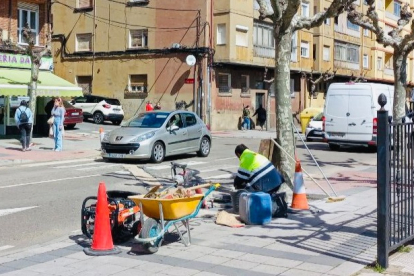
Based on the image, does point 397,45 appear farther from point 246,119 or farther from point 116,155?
point 246,119

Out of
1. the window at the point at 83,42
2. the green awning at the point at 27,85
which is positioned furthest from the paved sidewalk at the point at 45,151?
the window at the point at 83,42

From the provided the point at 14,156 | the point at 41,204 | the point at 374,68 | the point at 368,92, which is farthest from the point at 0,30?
the point at 374,68

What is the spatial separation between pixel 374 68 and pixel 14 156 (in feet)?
142

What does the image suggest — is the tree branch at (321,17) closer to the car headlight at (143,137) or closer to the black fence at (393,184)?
the black fence at (393,184)

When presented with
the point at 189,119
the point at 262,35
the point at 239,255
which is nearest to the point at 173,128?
the point at 189,119

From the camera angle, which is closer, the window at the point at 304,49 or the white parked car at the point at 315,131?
the white parked car at the point at 315,131

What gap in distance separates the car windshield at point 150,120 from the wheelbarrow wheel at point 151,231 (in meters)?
11.5

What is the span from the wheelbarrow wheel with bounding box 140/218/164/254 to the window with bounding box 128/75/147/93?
105 feet

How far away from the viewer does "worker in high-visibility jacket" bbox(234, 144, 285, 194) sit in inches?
368

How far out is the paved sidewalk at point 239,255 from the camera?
642cm

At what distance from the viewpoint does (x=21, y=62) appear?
2797 centimetres

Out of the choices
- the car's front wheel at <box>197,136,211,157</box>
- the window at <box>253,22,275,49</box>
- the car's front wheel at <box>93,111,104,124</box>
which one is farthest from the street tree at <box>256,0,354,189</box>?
the window at <box>253,22,275,49</box>

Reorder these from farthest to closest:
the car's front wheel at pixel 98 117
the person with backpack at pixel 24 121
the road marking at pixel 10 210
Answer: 1. the car's front wheel at pixel 98 117
2. the person with backpack at pixel 24 121
3. the road marking at pixel 10 210

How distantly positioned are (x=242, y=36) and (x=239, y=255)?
31.8 meters
